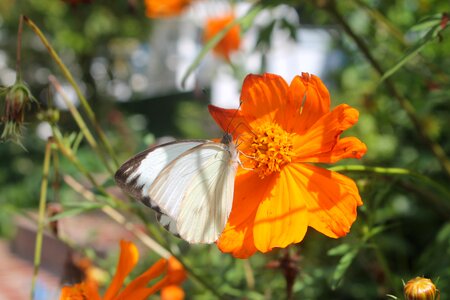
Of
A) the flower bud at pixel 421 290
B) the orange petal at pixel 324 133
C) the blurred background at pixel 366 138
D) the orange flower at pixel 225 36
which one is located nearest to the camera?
the flower bud at pixel 421 290

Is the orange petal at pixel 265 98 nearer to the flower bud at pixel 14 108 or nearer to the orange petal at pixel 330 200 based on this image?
the orange petal at pixel 330 200

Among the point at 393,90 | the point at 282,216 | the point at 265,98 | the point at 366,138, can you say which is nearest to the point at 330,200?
the point at 282,216

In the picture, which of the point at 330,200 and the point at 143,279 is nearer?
the point at 330,200

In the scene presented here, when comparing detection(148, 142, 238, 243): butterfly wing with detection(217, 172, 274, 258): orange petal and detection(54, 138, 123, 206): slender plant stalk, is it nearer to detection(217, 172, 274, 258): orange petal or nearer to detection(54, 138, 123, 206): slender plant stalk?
detection(217, 172, 274, 258): orange petal

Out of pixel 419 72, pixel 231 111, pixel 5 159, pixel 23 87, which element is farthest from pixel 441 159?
pixel 5 159

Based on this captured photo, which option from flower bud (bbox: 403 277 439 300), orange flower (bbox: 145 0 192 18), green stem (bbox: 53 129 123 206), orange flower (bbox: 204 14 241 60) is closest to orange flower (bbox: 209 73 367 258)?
flower bud (bbox: 403 277 439 300)

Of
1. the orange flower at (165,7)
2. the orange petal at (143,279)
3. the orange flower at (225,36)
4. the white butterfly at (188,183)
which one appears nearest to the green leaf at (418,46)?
the white butterfly at (188,183)

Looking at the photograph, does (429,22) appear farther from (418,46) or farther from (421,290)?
(421,290)
